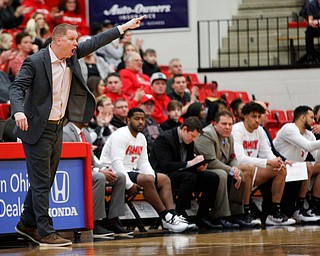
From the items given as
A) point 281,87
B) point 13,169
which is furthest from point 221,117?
point 281,87

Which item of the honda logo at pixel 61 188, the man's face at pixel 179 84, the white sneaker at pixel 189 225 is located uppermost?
the man's face at pixel 179 84

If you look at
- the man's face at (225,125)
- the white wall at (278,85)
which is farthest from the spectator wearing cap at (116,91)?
the white wall at (278,85)

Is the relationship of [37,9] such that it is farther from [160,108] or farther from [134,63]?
[160,108]

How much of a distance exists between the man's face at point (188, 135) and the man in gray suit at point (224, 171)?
0.43 metres

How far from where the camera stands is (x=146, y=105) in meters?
13.4

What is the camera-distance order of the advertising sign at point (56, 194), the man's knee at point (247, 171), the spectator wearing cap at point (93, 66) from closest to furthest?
the advertising sign at point (56, 194) → the man's knee at point (247, 171) → the spectator wearing cap at point (93, 66)

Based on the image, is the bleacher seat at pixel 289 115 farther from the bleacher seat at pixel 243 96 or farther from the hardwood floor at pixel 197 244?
the hardwood floor at pixel 197 244

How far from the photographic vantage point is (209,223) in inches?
470

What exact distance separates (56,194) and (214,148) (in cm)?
315

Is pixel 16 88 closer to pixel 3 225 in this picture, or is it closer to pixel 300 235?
pixel 3 225

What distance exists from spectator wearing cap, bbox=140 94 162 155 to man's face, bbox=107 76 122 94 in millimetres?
691

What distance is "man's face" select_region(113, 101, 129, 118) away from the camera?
12.5 metres

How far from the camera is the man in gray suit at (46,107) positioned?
28.8 feet

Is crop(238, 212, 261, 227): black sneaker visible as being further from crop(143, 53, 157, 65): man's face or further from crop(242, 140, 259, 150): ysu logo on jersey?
crop(143, 53, 157, 65): man's face
